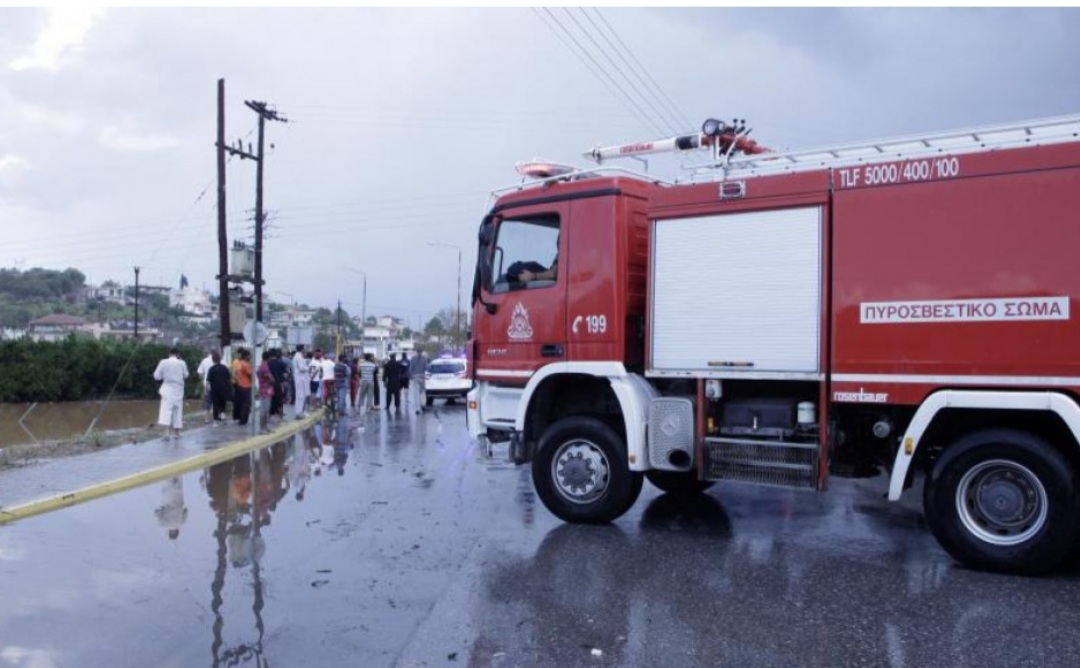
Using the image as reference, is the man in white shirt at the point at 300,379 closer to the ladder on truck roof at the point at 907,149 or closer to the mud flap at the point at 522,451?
the mud flap at the point at 522,451

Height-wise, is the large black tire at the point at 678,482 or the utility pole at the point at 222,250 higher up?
the utility pole at the point at 222,250

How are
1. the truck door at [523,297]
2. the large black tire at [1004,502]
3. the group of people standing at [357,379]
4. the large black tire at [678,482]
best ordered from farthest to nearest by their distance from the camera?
the group of people standing at [357,379], the large black tire at [678,482], the truck door at [523,297], the large black tire at [1004,502]

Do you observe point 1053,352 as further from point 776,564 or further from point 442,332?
point 442,332

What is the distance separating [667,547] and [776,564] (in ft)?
3.17

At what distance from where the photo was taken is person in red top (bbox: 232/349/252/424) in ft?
63.8

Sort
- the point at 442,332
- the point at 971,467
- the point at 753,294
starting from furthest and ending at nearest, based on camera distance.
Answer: the point at 442,332 → the point at 753,294 → the point at 971,467

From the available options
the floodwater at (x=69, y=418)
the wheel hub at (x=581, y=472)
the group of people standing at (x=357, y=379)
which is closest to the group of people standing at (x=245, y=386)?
the group of people standing at (x=357, y=379)

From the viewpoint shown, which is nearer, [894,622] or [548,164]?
[894,622]

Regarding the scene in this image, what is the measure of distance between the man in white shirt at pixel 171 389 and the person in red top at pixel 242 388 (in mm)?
2793

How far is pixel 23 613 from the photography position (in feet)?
19.4

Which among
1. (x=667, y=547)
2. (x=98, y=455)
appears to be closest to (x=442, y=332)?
(x=98, y=455)

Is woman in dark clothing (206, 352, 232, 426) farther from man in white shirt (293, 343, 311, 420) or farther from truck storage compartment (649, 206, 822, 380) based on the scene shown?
truck storage compartment (649, 206, 822, 380)

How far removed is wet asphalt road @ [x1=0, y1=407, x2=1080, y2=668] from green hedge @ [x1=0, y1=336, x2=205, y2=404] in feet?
94.8

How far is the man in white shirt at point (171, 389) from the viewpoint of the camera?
52.6ft
